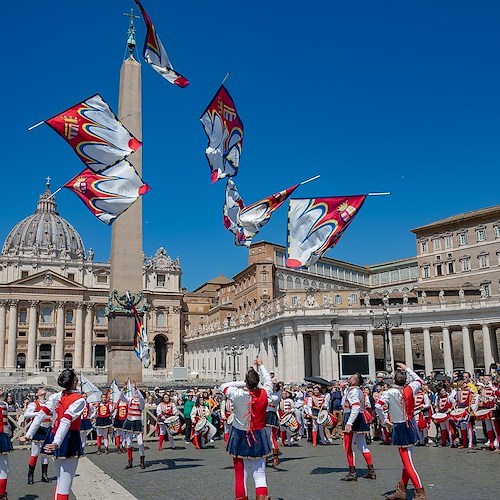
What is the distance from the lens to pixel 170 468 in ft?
39.2

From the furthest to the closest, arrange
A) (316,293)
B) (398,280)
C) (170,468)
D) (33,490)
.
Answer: (398,280)
(316,293)
(170,468)
(33,490)

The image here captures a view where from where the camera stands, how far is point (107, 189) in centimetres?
1416

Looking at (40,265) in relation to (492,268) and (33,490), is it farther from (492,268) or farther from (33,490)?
(33,490)

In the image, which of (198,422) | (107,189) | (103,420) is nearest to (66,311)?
(103,420)

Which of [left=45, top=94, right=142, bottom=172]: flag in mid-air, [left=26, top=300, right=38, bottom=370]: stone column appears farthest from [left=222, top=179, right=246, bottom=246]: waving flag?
[left=26, top=300, right=38, bottom=370]: stone column

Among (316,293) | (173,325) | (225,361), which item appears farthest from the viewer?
(173,325)

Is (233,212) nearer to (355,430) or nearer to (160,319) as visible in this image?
(355,430)

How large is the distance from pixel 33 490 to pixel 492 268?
61.2m

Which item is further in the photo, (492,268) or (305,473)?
(492,268)

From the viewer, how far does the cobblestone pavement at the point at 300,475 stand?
28.7ft

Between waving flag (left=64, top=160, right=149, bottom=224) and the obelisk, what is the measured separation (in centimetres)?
883

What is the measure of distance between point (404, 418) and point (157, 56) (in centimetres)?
1318

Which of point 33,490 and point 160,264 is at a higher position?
point 160,264

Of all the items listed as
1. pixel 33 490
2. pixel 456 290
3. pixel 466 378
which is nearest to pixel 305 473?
pixel 33 490
